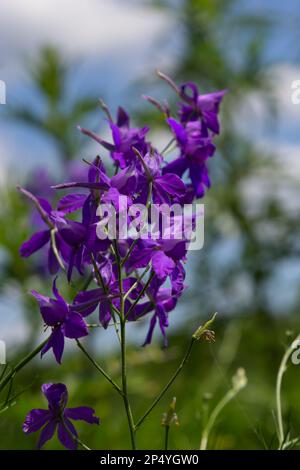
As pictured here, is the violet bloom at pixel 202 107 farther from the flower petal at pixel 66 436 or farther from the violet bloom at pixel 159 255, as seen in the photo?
the flower petal at pixel 66 436

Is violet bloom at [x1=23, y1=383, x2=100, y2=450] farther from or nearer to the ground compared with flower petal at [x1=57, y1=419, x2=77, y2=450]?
farther from the ground

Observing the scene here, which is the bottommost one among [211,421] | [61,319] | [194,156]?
[211,421]

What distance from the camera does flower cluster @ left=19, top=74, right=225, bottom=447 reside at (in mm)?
→ 780

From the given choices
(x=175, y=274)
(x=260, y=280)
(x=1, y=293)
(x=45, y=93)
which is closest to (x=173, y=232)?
(x=175, y=274)

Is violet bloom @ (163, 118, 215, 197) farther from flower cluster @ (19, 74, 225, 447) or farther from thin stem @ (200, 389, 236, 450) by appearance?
thin stem @ (200, 389, 236, 450)

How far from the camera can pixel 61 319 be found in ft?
2.58

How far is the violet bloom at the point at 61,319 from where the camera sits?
2.55 feet

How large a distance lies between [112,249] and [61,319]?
0.10 m

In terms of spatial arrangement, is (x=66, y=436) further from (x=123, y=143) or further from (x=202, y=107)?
(x=202, y=107)

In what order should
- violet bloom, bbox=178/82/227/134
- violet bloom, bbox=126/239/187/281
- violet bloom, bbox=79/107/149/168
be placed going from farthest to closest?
violet bloom, bbox=178/82/227/134 < violet bloom, bbox=79/107/149/168 < violet bloom, bbox=126/239/187/281

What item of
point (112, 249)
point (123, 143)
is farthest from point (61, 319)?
point (123, 143)

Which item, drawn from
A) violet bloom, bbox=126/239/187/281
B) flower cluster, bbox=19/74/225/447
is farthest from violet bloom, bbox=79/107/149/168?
violet bloom, bbox=126/239/187/281

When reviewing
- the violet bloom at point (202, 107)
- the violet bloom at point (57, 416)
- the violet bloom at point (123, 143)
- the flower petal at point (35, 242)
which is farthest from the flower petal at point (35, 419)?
the violet bloom at point (202, 107)
